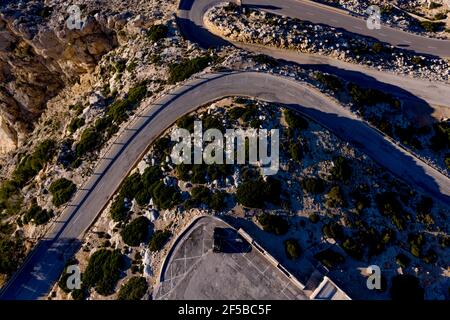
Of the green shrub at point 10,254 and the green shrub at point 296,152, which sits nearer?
the green shrub at point 296,152

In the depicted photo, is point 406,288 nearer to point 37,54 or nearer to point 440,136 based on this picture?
point 440,136

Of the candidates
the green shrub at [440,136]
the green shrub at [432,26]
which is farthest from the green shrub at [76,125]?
the green shrub at [432,26]

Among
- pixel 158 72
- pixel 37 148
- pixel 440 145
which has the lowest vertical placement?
pixel 37 148

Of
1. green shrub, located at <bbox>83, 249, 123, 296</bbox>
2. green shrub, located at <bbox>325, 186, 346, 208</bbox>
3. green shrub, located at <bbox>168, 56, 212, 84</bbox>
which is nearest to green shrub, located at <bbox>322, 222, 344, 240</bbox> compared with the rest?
green shrub, located at <bbox>325, 186, 346, 208</bbox>

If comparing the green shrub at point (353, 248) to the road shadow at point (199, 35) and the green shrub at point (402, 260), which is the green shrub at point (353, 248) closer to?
the green shrub at point (402, 260)
